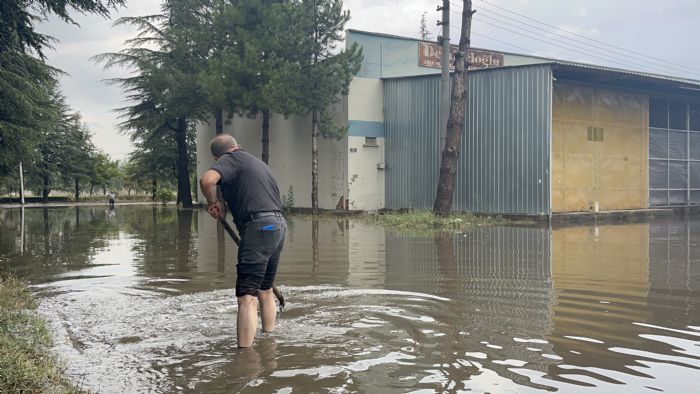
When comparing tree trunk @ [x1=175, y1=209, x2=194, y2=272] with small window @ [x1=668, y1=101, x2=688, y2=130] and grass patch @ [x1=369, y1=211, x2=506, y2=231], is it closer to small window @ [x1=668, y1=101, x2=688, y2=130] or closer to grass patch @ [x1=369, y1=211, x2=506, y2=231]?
grass patch @ [x1=369, y1=211, x2=506, y2=231]

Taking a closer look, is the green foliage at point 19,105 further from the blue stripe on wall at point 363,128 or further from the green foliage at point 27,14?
the blue stripe on wall at point 363,128

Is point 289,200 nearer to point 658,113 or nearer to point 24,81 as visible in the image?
point 24,81

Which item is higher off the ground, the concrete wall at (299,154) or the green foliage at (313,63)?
the green foliage at (313,63)

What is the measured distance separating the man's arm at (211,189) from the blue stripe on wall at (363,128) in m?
19.5

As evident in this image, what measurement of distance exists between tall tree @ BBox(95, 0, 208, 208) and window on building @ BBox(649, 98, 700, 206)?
18.7 metres

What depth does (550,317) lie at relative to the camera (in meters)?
6.38

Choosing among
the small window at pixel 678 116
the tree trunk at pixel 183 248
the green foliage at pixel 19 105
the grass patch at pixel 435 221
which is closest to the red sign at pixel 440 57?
the small window at pixel 678 116

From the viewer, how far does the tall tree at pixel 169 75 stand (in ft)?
96.4

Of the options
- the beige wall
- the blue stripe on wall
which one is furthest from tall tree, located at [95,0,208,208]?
the beige wall

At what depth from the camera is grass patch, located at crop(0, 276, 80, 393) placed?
382 cm

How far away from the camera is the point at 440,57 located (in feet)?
102

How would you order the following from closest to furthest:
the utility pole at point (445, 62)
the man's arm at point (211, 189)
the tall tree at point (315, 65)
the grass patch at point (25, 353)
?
1. the grass patch at point (25, 353)
2. the man's arm at point (211, 189)
3. the utility pole at point (445, 62)
4. the tall tree at point (315, 65)

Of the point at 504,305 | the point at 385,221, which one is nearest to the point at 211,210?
the point at 504,305

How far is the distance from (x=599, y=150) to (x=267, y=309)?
20053 mm
